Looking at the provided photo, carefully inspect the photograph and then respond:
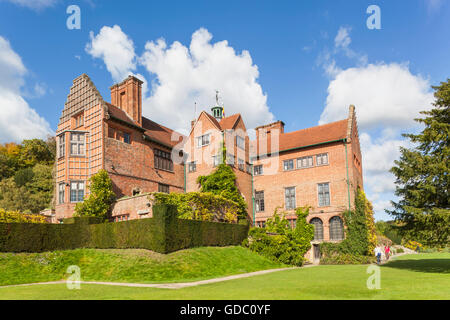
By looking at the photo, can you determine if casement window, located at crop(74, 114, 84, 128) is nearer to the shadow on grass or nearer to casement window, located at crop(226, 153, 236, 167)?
casement window, located at crop(226, 153, 236, 167)

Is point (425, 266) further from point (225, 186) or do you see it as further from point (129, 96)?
point (129, 96)

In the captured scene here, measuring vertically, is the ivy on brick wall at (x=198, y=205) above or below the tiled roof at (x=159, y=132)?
below

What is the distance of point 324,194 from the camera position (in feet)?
107

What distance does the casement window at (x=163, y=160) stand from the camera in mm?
32688

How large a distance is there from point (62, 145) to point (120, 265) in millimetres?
14498

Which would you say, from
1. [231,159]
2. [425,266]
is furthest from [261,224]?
[425,266]

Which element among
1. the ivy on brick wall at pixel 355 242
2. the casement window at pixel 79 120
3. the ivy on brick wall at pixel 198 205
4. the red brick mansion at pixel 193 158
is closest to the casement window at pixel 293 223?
the red brick mansion at pixel 193 158

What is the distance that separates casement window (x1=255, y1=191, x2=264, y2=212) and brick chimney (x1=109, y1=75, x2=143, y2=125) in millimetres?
13908

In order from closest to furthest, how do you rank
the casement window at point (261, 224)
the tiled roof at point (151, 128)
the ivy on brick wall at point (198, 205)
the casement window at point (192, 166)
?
the ivy on brick wall at point (198, 205) < the tiled roof at point (151, 128) < the casement window at point (192, 166) < the casement window at point (261, 224)

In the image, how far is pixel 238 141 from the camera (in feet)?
116

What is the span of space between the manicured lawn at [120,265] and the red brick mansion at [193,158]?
521 centimetres

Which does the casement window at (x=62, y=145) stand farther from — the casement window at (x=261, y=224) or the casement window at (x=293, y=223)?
the casement window at (x=293, y=223)

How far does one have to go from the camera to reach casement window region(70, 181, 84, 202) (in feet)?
86.8

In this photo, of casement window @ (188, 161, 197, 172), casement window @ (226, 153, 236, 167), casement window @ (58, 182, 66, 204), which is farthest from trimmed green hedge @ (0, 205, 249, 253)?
casement window @ (188, 161, 197, 172)
